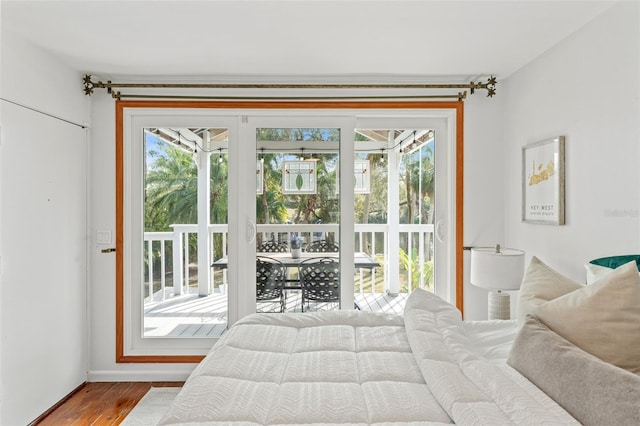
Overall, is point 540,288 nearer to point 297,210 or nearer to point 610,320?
point 610,320

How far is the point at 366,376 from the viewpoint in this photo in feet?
4.79

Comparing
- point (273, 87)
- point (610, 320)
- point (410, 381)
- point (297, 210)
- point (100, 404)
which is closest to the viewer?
point (610, 320)

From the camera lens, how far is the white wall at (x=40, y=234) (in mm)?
2311

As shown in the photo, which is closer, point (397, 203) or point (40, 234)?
point (40, 234)

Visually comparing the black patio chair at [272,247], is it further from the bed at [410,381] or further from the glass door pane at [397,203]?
the bed at [410,381]

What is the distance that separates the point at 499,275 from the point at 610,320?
1205 mm

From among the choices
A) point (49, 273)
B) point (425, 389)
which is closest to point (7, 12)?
point (49, 273)

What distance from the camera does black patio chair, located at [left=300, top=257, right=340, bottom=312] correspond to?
3.24 meters

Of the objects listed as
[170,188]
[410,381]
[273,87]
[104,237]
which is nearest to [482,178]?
[273,87]

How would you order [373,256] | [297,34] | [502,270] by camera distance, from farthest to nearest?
[373,256] → [502,270] → [297,34]

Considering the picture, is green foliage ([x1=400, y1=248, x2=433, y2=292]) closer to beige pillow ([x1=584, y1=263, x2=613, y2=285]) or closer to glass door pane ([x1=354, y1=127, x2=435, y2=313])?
glass door pane ([x1=354, y1=127, x2=435, y2=313])

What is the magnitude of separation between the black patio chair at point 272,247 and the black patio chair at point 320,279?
201 millimetres

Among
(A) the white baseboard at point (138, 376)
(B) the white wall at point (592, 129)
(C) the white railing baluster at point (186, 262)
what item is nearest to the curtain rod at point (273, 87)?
(B) the white wall at point (592, 129)

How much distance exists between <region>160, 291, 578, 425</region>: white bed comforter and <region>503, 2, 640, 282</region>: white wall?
0.78 meters
